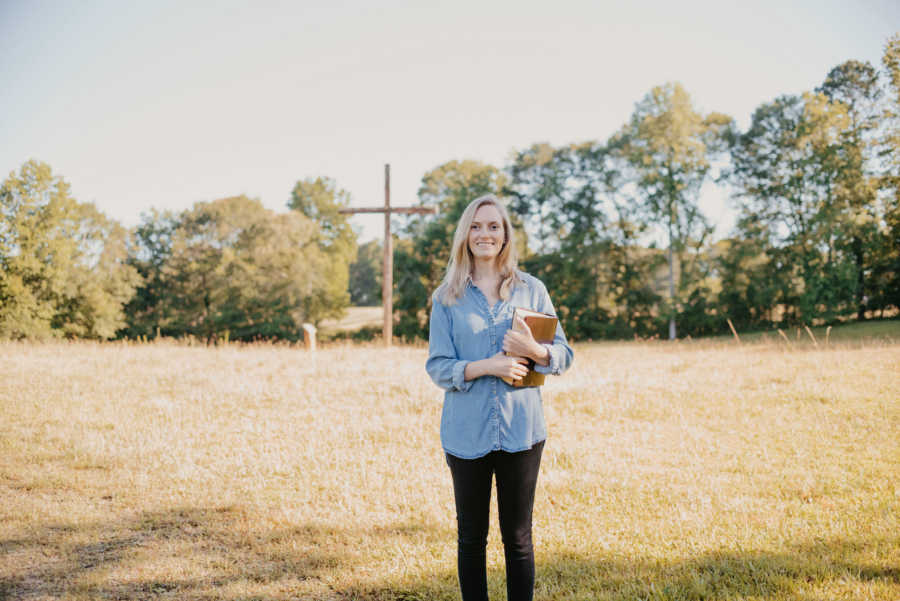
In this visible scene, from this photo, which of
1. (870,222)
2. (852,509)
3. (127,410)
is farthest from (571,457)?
(870,222)

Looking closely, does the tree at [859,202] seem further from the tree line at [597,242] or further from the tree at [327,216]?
the tree at [327,216]

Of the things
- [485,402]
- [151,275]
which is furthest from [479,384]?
[151,275]

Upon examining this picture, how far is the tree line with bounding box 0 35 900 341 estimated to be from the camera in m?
25.6

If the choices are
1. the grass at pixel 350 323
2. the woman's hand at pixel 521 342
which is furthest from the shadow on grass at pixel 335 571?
the grass at pixel 350 323

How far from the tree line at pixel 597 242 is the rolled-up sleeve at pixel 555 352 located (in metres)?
28.1

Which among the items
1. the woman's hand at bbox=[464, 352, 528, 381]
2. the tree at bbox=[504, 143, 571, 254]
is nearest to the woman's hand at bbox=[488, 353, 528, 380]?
the woman's hand at bbox=[464, 352, 528, 381]

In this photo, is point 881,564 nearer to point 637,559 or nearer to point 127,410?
point 637,559

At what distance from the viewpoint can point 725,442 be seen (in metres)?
6.43

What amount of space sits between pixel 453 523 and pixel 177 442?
4193 millimetres

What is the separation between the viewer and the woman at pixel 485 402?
2.62 meters

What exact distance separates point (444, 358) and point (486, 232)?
71 centimetres

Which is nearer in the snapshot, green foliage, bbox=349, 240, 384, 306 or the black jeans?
the black jeans

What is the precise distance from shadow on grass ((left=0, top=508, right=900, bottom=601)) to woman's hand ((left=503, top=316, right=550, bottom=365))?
1757 millimetres

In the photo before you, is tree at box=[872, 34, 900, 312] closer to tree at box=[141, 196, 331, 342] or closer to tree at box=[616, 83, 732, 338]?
tree at box=[616, 83, 732, 338]
